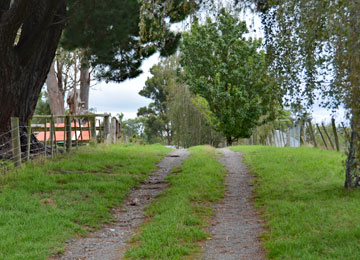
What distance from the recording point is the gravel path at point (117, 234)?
18.7 feet

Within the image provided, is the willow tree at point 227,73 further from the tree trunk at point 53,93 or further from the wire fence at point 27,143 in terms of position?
the wire fence at point 27,143

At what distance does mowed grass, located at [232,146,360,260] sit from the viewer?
5.42 m

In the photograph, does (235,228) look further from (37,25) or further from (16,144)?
(37,25)

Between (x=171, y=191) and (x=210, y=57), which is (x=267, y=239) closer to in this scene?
(x=171, y=191)

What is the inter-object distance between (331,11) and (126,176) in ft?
24.3

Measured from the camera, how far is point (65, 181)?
32.6 feet

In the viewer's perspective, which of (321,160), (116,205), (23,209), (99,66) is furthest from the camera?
(99,66)

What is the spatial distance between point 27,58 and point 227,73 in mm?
17493

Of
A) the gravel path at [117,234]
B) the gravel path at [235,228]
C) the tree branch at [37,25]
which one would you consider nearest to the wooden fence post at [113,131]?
the tree branch at [37,25]

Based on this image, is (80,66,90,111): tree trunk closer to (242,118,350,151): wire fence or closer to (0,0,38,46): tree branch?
(242,118,350,151): wire fence

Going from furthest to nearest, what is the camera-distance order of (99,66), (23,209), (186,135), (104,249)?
(186,135)
(99,66)
(23,209)
(104,249)

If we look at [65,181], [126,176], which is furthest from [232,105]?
[65,181]

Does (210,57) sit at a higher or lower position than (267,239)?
higher

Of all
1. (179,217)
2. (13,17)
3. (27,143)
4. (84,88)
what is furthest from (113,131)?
(179,217)
